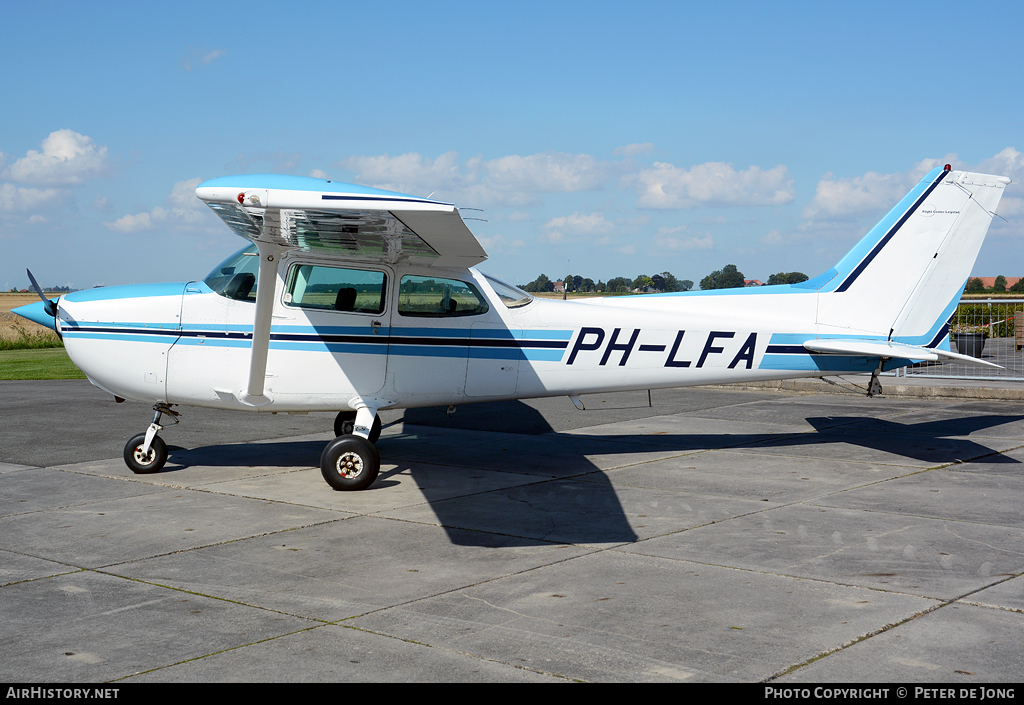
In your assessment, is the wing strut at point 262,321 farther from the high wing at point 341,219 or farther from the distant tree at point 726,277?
the distant tree at point 726,277

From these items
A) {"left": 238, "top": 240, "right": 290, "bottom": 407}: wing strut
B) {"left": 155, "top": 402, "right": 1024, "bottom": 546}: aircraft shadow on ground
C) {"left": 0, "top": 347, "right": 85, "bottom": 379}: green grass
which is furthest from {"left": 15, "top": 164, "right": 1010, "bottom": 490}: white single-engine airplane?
{"left": 0, "top": 347, "right": 85, "bottom": 379}: green grass

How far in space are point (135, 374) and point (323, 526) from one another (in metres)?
2.87

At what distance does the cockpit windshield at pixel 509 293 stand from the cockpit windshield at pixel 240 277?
7.42ft

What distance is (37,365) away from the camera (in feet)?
72.2

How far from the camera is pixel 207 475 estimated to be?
8.39 metres

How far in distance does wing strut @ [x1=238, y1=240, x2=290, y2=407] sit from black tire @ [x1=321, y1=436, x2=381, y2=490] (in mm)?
896

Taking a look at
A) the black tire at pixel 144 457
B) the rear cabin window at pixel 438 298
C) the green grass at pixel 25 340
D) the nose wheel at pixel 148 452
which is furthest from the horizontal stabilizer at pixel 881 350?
the green grass at pixel 25 340

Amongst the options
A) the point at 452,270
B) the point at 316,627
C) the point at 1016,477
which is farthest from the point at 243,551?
the point at 1016,477

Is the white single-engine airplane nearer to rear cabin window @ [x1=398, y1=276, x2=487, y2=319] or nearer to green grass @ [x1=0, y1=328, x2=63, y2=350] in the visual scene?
rear cabin window @ [x1=398, y1=276, x2=487, y2=319]

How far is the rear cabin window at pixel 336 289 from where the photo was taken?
791 centimetres

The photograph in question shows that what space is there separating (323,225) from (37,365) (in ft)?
62.3

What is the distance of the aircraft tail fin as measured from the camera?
8.95m

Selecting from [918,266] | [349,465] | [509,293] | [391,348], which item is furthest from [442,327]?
[918,266]
